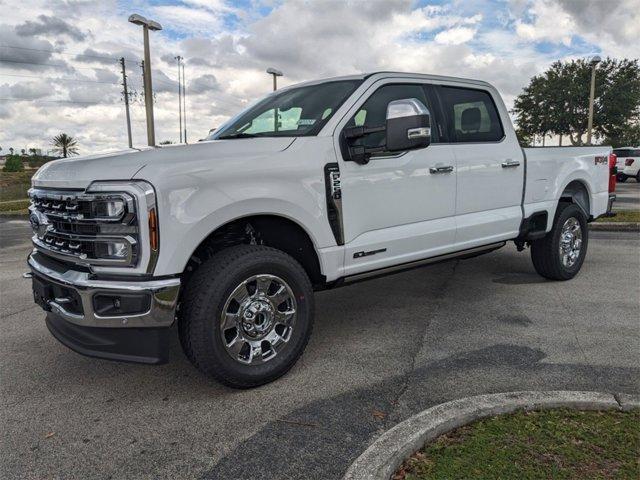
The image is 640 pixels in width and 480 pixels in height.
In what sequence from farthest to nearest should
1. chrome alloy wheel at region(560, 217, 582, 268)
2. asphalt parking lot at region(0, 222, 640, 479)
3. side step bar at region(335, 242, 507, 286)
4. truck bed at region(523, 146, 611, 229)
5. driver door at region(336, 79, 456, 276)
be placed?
1. chrome alloy wheel at region(560, 217, 582, 268)
2. truck bed at region(523, 146, 611, 229)
3. side step bar at region(335, 242, 507, 286)
4. driver door at region(336, 79, 456, 276)
5. asphalt parking lot at region(0, 222, 640, 479)

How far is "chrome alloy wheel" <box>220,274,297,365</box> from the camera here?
3.28m

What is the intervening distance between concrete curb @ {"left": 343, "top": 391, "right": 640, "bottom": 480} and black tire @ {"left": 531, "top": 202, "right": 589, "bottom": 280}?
308cm

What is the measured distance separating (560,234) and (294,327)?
11.9ft

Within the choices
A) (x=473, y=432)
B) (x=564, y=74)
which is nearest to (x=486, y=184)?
(x=473, y=432)

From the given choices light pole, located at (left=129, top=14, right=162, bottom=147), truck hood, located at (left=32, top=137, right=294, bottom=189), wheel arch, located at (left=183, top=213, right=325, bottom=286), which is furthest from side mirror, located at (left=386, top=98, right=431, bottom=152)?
light pole, located at (left=129, top=14, right=162, bottom=147)

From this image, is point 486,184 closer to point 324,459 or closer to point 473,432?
point 473,432

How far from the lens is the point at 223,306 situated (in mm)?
3176

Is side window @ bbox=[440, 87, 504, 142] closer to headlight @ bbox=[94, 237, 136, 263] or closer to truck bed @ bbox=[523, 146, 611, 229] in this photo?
truck bed @ bbox=[523, 146, 611, 229]

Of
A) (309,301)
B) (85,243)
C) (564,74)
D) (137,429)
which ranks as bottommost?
(137,429)

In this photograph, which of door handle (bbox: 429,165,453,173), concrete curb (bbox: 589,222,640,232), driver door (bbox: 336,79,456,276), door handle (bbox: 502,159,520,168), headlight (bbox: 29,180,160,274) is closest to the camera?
headlight (bbox: 29,180,160,274)

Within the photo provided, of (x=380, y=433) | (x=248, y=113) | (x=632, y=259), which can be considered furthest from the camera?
(x=632, y=259)

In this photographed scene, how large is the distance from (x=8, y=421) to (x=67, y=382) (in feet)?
1.78

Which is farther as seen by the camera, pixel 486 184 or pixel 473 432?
pixel 486 184

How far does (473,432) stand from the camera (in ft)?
8.72
